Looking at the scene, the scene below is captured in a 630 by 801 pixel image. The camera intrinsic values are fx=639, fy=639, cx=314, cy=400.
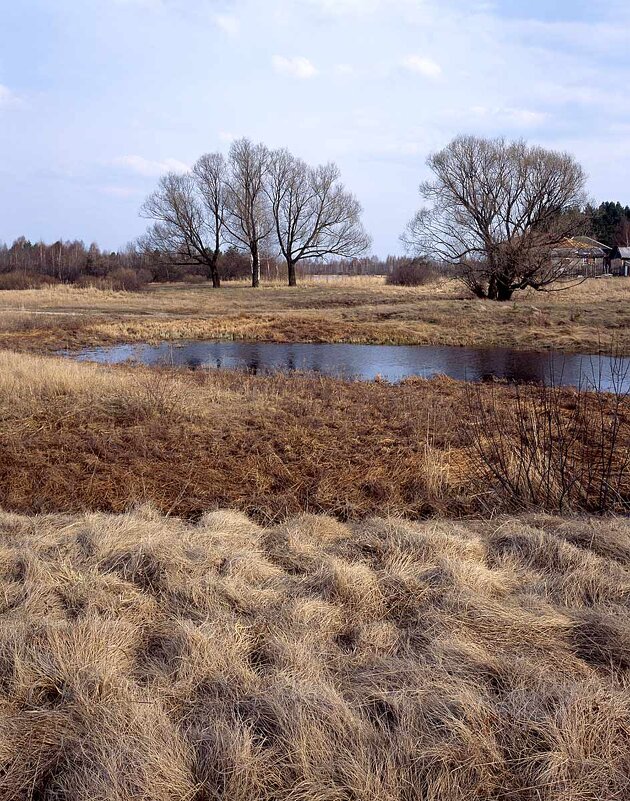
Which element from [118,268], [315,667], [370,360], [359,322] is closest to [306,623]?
[315,667]

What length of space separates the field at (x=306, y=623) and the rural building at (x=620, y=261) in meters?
61.7

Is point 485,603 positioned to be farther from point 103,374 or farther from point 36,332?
point 36,332

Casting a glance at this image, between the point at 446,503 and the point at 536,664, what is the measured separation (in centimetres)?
349

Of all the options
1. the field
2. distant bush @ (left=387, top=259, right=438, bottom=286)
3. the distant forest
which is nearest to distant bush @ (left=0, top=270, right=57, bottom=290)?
the distant forest

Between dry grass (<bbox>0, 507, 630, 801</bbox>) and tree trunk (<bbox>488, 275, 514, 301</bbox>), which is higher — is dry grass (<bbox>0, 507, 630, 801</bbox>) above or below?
below

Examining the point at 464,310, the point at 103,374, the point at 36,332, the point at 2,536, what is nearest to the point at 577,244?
the point at 464,310

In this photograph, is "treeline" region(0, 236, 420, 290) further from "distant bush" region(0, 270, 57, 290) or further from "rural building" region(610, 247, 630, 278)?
"rural building" region(610, 247, 630, 278)

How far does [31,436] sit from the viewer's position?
8742 millimetres

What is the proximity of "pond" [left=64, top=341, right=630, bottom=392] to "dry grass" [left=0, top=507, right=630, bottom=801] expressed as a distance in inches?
446

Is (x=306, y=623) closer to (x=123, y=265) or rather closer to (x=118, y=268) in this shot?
(x=118, y=268)

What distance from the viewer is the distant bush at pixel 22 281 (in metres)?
55.8

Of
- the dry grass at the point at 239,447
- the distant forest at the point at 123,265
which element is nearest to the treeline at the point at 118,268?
the distant forest at the point at 123,265

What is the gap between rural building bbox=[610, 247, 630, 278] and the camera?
207 ft

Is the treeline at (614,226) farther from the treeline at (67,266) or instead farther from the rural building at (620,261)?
the treeline at (67,266)
